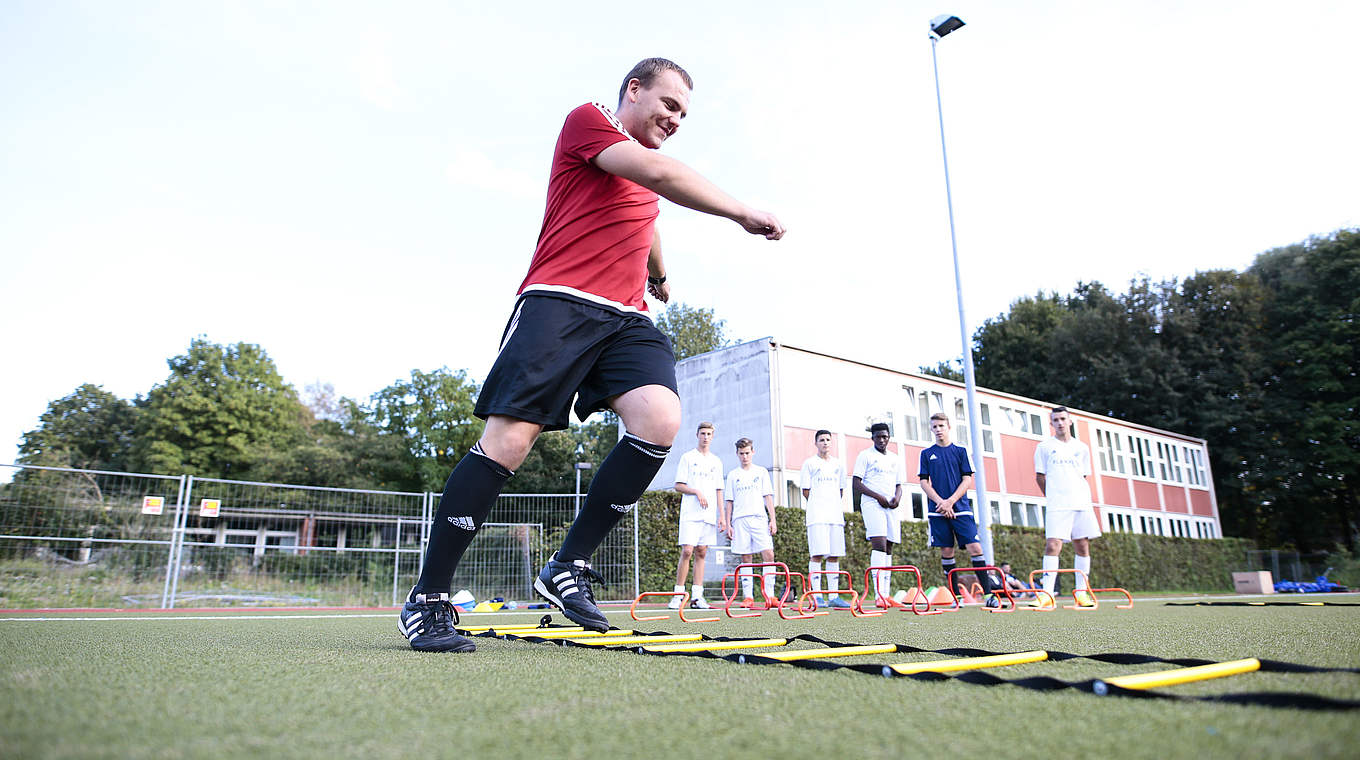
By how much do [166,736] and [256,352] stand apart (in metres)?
44.0

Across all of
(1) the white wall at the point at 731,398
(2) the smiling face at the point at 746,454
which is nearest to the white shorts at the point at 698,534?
(2) the smiling face at the point at 746,454

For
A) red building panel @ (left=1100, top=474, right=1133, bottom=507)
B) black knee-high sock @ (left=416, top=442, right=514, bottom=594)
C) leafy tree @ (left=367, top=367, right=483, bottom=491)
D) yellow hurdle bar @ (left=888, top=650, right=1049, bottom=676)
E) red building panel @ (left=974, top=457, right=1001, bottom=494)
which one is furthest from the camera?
leafy tree @ (left=367, top=367, right=483, bottom=491)

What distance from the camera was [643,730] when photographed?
121 centimetres

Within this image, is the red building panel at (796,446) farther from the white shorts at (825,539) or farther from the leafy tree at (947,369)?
the leafy tree at (947,369)

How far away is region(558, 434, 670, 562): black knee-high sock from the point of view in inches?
118

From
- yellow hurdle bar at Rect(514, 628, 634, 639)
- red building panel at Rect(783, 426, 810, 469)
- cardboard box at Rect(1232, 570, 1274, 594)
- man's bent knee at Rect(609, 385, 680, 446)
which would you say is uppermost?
red building panel at Rect(783, 426, 810, 469)

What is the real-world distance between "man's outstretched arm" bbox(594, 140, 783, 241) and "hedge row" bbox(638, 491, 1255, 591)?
1205cm

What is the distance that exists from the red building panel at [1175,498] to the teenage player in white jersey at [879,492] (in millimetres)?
27074

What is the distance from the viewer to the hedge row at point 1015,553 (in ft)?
47.6

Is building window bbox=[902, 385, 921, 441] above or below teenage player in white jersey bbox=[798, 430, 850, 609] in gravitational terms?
above

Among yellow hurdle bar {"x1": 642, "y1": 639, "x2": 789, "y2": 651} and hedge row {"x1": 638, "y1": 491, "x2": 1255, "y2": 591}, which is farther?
hedge row {"x1": 638, "y1": 491, "x2": 1255, "y2": 591}

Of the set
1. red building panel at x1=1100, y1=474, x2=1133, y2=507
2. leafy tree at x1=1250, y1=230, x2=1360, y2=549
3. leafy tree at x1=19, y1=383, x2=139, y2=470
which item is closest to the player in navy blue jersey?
red building panel at x1=1100, y1=474, x2=1133, y2=507

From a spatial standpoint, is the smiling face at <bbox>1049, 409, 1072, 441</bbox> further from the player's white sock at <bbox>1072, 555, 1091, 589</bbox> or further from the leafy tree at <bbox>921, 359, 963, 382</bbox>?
the leafy tree at <bbox>921, 359, 963, 382</bbox>

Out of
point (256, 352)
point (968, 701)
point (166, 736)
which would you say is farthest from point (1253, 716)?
point (256, 352)
